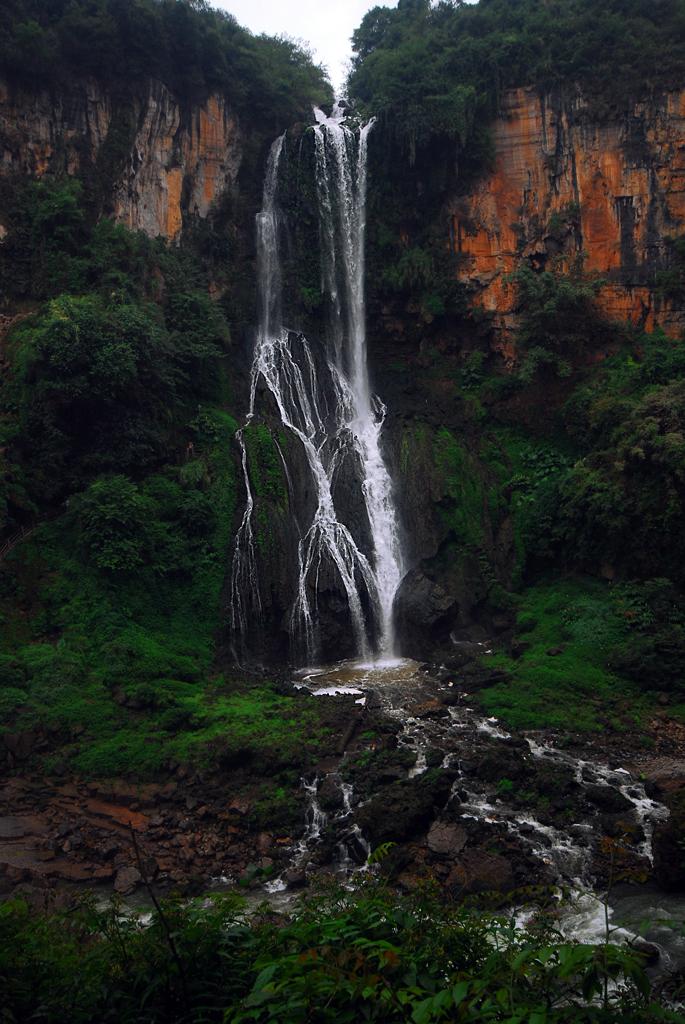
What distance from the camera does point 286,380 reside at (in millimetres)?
24172

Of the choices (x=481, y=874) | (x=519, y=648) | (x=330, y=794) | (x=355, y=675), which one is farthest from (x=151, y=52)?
(x=481, y=874)

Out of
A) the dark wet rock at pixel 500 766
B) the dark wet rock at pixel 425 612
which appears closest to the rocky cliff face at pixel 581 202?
the dark wet rock at pixel 425 612

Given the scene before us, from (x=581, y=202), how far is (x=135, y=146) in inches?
571

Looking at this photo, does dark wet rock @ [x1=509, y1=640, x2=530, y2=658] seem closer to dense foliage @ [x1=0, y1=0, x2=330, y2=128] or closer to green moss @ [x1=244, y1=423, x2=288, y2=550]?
green moss @ [x1=244, y1=423, x2=288, y2=550]

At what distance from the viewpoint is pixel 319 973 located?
2.94m

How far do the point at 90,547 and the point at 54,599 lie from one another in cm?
141

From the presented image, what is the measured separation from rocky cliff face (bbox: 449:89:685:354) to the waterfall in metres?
4.07

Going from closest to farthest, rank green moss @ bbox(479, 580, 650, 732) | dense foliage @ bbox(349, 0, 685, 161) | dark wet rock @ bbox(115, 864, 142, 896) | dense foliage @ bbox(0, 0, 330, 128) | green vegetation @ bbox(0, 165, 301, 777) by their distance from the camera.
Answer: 1. dark wet rock @ bbox(115, 864, 142, 896)
2. green vegetation @ bbox(0, 165, 301, 777)
3. green moss @ bbox(479, 580, 650, 732)
4. dense foliage @ bbox(0, 0, 330, 128)
5. dense foliage @ bbox(349, 0, 685, 161)

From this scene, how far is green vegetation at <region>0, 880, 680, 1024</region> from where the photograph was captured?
9.22 ft

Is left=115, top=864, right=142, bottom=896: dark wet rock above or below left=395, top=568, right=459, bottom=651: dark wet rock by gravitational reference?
below

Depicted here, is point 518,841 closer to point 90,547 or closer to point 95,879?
point 95,879

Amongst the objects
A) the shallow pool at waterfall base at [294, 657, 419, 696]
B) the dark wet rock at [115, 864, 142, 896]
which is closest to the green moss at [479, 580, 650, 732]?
the shallow pool at waterfall base at [294, 657, 419, 696]

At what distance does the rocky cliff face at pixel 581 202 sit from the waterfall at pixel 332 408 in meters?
4.07

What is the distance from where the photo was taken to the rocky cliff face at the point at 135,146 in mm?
23031
